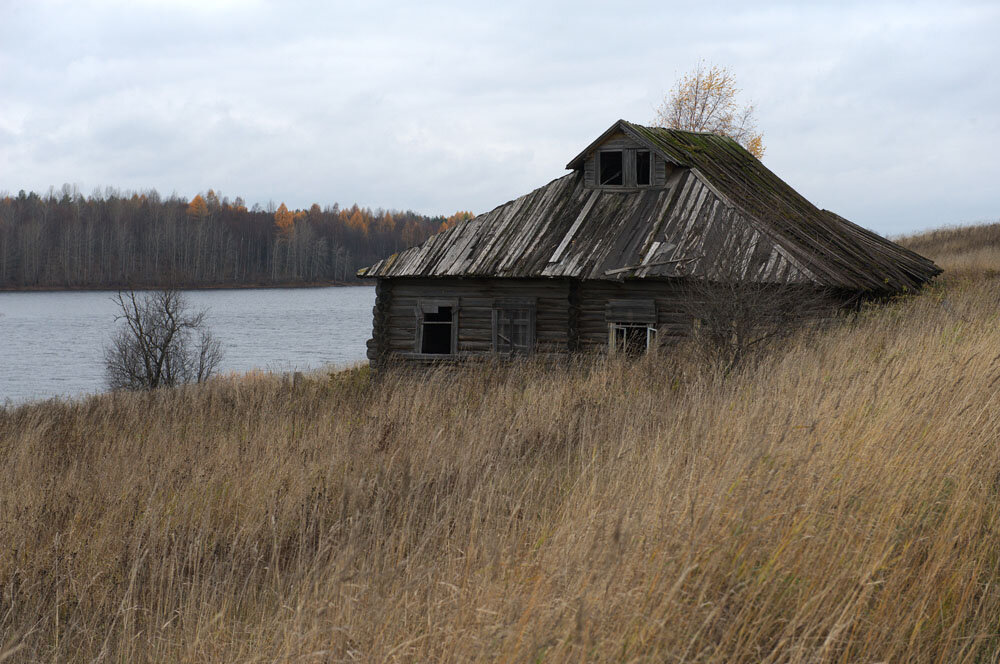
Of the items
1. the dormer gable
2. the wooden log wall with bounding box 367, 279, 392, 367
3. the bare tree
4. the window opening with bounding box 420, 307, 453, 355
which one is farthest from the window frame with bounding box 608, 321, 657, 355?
the bare tree

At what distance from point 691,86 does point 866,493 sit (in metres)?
38.1

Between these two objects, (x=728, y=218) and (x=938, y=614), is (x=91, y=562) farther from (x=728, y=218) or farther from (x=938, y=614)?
(x=728, y=218)

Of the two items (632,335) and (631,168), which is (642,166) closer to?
(631,168)

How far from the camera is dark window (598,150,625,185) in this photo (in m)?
17.5

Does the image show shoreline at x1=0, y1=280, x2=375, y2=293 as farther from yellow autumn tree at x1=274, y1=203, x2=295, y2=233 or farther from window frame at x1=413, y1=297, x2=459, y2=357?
window frame at x1=413, y1=297, x2=459, y2=357

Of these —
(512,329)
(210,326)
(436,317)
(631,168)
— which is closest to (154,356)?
(436,317)

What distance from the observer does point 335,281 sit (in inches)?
3770

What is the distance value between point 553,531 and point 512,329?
43.3ft

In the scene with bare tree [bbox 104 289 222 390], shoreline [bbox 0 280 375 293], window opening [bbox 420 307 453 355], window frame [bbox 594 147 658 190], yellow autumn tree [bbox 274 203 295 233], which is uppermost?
yellow autumn tree [bbox 274 203 295 233]

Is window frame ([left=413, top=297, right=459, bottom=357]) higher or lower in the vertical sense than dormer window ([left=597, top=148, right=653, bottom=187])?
lower

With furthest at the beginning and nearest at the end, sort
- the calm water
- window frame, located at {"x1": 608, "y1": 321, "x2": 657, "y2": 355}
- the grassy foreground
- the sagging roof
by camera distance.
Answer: the calm water
window frame, located at {"x1": 608, "y1": 321, "x2": 657, "y2": 355}
the sagging roof
the grassy foreground

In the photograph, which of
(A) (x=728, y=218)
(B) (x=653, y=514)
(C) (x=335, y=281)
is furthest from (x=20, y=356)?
(C) (x=335, y=281)

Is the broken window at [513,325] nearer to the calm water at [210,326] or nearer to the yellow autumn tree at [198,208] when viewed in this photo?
the calm water at [210,326]

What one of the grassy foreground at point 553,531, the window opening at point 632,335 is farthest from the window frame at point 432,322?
the grassy foreground at point 553,531
